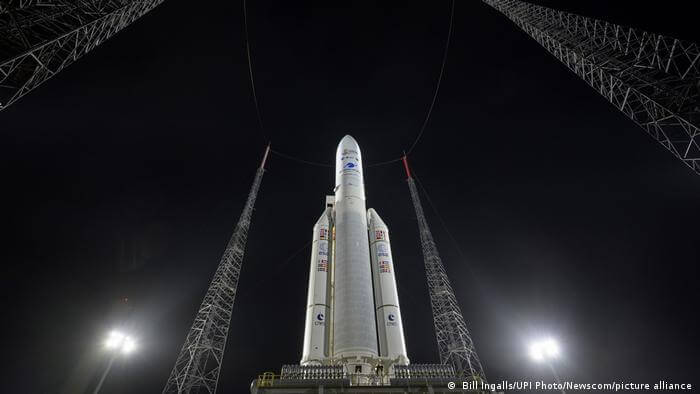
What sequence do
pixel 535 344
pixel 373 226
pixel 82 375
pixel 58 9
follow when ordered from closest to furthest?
1. pixel 58 9
2. pixel 535 344
3. pixel 82 375
4. pixel 373 226

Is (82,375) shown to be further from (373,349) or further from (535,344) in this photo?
(535,344)

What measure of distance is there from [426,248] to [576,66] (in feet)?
77.9

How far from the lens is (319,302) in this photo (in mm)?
23875

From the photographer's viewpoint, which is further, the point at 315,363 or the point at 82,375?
the point at 82,375

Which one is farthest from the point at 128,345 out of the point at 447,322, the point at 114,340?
the point at 447,322

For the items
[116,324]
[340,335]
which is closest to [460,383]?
[340,335]

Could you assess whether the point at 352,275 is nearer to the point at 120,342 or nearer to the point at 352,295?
the point at 352,295

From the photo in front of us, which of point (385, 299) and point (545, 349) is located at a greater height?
point (385, 299)

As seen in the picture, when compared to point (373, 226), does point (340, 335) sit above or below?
below

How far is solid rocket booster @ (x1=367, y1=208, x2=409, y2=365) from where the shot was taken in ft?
71.7

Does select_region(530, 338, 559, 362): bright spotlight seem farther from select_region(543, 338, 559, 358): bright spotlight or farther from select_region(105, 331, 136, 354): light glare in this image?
select_region(105, 331, 136, 354): light glare

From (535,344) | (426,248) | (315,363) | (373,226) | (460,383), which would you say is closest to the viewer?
(460,383)

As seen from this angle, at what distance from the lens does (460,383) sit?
52.1 ft

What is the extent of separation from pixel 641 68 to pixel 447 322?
87.9ft
